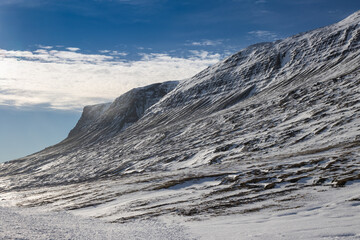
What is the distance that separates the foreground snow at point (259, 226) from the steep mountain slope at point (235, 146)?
89.0 inches

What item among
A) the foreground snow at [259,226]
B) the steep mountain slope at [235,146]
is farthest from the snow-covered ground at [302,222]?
the steep mountain slope at [235,146]

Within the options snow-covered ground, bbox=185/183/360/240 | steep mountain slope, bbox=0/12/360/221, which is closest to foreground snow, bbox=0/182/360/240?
snow-covered ground, bbox=185/183/360/240

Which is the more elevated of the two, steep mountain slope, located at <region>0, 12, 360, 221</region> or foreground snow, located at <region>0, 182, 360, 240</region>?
steep mountain slope, located at <region>0, 12, 360, 221</region>

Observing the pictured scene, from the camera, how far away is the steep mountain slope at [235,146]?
104 ft

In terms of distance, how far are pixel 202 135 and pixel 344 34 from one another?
98.5 meters

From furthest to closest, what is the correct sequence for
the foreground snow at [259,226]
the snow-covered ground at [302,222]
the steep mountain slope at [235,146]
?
1. the steep mountain slope at [235,146]
2. the foreground snow at [259,226]
3. the snow-covered ground at [302,222]

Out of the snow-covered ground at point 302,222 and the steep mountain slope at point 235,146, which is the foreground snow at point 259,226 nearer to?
the snow-covered ground at point 302,222

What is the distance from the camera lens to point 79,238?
55.9ft

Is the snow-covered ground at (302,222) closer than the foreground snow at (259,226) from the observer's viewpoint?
Yes

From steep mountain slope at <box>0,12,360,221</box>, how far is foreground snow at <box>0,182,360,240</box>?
2.26m

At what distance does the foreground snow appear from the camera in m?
15.9

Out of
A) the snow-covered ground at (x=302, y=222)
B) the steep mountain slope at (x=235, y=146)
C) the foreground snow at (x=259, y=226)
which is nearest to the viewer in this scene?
the snow-covered ground at (x=302, y=222)

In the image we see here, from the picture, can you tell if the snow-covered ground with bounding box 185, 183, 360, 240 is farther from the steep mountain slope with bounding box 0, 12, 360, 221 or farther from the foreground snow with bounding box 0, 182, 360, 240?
the steep mountain slope with bounding box 0, 12, 360, 221

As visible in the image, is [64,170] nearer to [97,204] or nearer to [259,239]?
[97,204]
